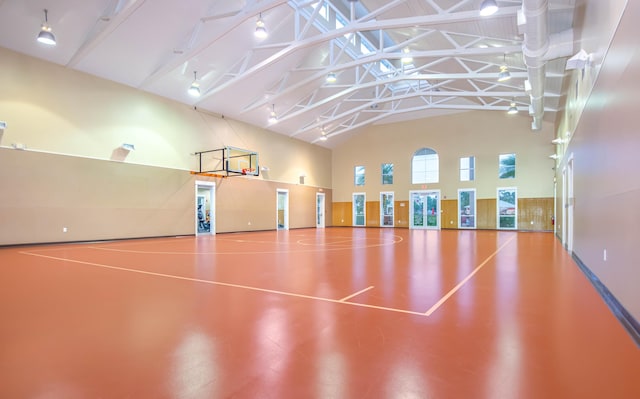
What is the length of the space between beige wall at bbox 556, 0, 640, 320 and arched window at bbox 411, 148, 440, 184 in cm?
1423

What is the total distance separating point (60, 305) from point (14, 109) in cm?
924

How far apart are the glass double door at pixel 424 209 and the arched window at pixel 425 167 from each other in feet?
2.69

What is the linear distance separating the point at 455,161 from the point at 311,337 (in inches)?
756

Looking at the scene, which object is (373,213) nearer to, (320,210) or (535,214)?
(320,210)

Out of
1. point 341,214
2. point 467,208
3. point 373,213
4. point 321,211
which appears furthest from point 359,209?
point 467,208

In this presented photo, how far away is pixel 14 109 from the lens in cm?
963

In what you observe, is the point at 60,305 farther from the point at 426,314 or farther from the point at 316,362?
the point at 426,314

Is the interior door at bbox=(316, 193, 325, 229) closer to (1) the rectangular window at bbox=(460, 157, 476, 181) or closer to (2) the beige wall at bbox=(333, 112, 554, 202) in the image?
(2) the beige wall at bbox=(333, 112, 554, 202)

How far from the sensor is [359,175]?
23219mm

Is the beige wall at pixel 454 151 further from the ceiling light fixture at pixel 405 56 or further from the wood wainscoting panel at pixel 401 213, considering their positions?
the ceiling light fixture at pixel 405 56

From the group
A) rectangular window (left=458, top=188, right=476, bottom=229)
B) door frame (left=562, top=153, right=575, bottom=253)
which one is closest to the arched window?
rectangular window (left=458, top=188, right=476, bottom=229)

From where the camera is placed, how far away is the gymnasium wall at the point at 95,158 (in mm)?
9750

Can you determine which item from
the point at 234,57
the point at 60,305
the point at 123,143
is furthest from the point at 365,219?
the point at 60,305

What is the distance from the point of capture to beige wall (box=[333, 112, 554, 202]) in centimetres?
1767
